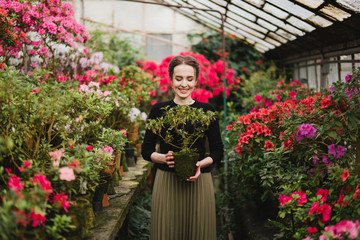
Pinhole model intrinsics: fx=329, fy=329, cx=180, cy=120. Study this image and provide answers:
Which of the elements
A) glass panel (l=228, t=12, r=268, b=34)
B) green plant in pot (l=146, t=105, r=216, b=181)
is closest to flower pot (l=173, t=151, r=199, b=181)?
green plant in pot (l=146, t=105, r=216, b=181)

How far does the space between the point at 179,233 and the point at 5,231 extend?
1.13 meters

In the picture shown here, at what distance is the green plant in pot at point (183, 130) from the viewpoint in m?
1.88

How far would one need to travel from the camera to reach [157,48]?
9930 millimetres

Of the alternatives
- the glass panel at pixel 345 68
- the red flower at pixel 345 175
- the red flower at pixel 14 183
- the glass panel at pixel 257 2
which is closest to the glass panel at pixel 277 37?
the glass panel at pixel 257 2

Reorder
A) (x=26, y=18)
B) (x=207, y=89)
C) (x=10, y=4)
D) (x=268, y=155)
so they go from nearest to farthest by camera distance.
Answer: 1. (x=268, y=155)
2. (x=10, y=4)
3. (x=26, y=18)
4. (x=207, y=89)

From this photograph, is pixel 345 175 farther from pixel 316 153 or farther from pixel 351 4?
pixel 351 4

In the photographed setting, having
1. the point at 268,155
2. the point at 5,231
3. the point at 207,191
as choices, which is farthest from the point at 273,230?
the point at 5,231

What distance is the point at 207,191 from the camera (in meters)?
2.07

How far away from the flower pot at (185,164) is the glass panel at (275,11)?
2295mm

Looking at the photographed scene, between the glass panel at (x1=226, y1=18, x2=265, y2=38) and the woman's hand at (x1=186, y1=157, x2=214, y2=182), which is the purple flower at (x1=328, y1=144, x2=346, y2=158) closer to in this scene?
the woman's hand at (x1=186, y1=157, x2=214, y2=182)

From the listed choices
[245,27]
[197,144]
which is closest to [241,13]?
[245,27]

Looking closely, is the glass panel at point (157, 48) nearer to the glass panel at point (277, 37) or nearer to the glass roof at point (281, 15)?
the glass roof at point (281, 15)

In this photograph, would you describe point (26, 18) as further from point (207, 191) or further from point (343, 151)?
point (343, 151)

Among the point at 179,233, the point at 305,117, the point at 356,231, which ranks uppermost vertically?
the point at 305,117
